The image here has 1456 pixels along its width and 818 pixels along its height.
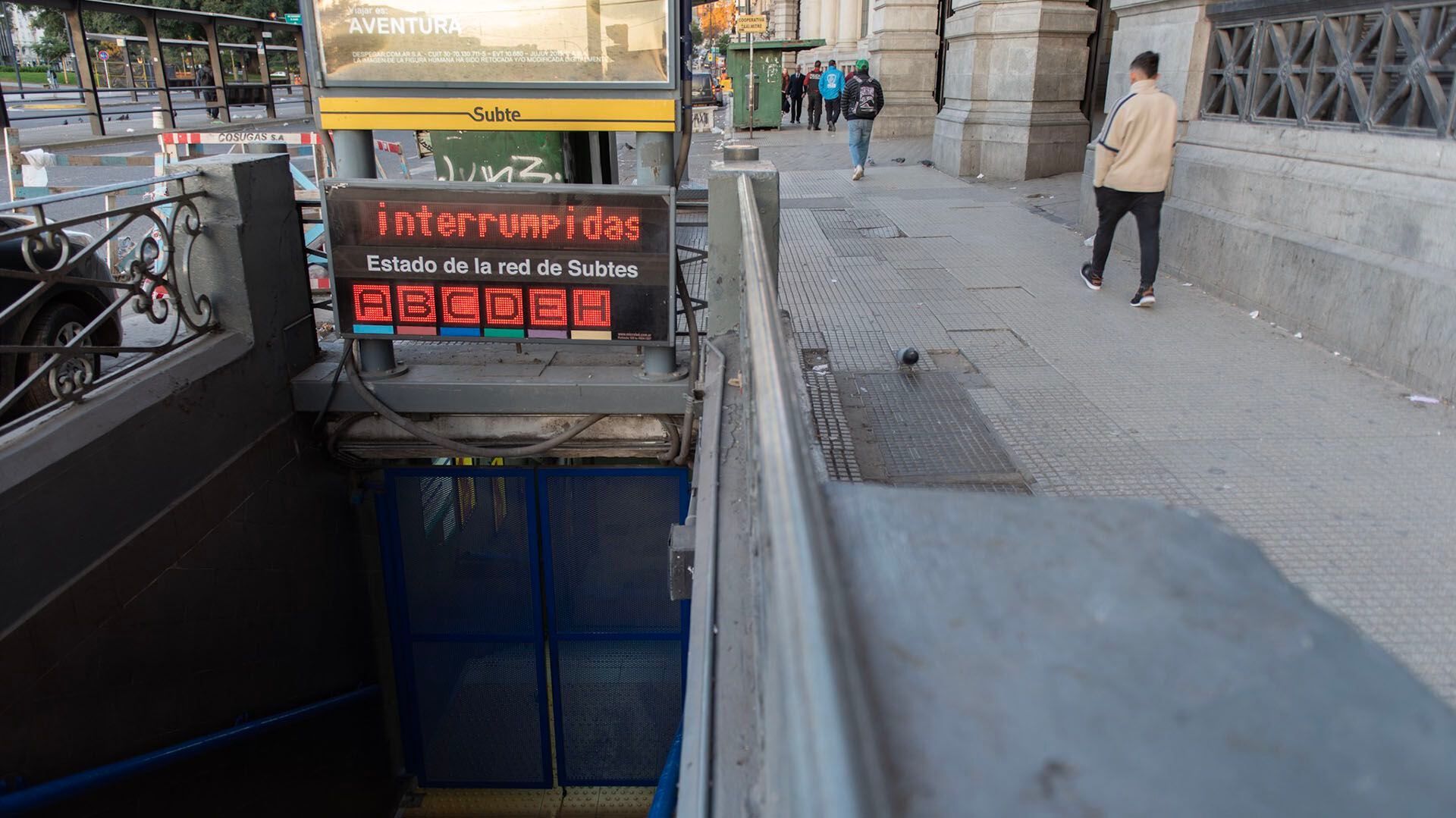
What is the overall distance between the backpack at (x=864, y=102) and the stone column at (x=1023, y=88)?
4.71 ft

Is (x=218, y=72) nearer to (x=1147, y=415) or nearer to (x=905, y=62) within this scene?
(x=905, y=62)

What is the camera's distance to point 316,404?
655 centimetres

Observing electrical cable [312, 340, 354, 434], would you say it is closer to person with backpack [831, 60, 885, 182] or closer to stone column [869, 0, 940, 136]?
person with backpack [831, 60, 885, 182]

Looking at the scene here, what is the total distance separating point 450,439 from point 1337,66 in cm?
657

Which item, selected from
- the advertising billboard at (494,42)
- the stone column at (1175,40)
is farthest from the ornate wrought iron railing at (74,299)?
the stone column at (1175,40)

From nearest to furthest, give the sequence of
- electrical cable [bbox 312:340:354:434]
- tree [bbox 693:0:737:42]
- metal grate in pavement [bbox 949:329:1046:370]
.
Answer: metal grate in pavement [bbox 949:329:1046:370] → electrical cable [bbox 312:340:354:434] → tree [bbox 693:0:737:42]

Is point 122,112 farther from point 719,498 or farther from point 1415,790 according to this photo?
point 1415,790

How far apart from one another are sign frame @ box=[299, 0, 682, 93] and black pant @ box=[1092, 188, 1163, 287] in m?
→ 3.82

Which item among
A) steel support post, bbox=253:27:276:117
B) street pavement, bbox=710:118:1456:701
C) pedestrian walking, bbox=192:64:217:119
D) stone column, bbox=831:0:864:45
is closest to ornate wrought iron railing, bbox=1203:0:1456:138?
street pavement, bbox=710:118:1456:701

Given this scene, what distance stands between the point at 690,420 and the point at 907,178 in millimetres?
10405

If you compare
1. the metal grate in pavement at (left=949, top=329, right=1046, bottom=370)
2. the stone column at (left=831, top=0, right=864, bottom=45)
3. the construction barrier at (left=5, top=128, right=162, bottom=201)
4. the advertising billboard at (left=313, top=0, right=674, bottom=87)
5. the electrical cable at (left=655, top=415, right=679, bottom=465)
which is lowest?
the electrical cable at (left=655, top=415, right=679, bottom=465)

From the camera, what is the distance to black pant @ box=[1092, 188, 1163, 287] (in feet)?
24.2

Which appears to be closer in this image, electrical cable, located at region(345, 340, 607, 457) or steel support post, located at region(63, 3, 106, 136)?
electrical cable, located at region(345, 340, 607, 457)

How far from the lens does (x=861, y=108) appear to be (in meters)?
15.0
